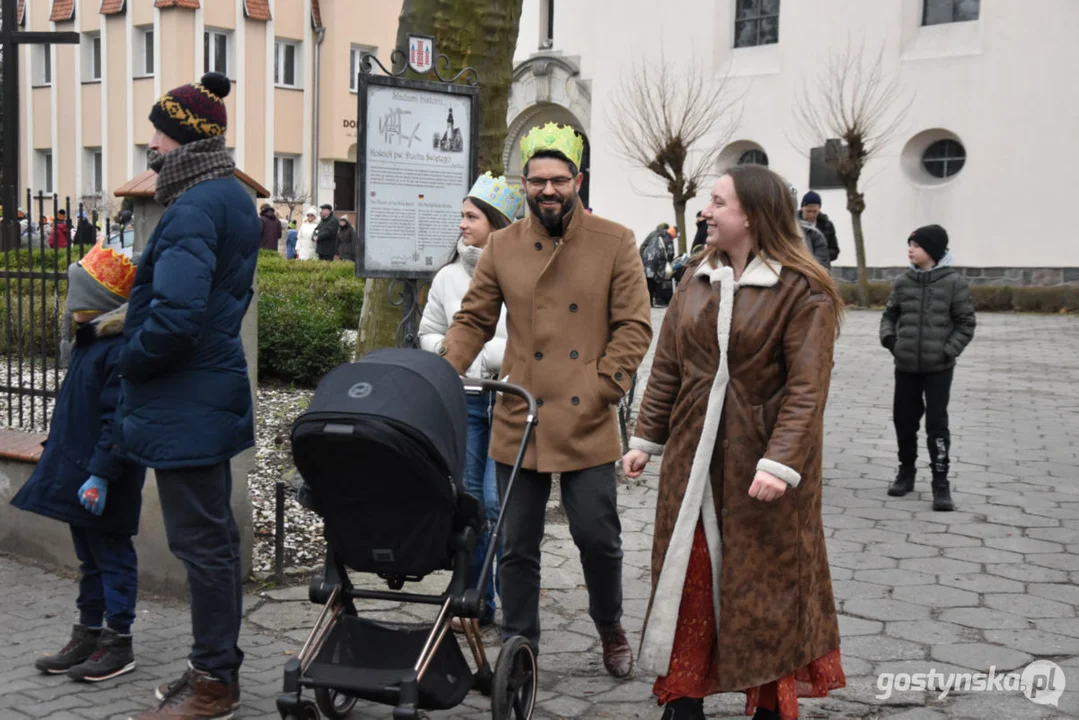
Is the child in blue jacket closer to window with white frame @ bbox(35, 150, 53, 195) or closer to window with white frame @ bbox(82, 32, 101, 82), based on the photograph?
window with white frame @ bbox(82, 32, 101, 82)

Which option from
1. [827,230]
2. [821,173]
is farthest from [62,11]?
[827,230]

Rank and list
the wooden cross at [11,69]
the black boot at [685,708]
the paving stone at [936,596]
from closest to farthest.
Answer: the black boot at [685,708] < the paving stone at [936,596] < the wooden cross at [11,69]

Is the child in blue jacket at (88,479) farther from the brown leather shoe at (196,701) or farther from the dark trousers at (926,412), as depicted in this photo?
the dark trousers at (926,412)

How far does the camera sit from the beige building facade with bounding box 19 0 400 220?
38562mm

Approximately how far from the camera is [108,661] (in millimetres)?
4832

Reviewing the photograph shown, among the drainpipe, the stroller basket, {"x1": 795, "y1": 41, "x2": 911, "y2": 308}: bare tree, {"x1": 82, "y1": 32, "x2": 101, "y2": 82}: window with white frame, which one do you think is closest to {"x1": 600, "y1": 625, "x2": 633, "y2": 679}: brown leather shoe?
the stroller basket

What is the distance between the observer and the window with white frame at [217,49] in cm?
3875

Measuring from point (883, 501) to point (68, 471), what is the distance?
205 inches

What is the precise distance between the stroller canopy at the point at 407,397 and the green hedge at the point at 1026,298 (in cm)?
2047

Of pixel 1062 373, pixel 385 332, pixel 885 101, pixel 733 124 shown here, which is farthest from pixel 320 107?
pixel 385 332

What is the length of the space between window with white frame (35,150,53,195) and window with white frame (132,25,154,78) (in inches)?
221

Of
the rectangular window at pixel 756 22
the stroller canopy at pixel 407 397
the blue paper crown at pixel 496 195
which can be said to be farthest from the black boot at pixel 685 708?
the rectangular window at pixel 756 22

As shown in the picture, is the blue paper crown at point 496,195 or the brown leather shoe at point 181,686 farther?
the blue paper crown at point 496,195

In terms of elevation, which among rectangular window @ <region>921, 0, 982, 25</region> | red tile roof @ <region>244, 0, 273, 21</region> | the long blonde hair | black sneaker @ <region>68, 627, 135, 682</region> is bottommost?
black sneaker @ <region>68, 627, 135, 682</region>
